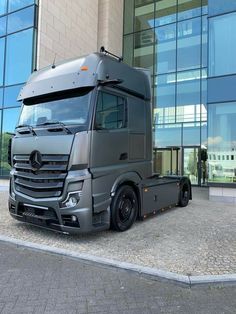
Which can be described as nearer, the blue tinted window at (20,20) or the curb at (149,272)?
the curb at (149,272)

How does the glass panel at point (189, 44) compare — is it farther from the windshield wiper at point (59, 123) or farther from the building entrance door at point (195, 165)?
the windshield wiper at point (59, 123)

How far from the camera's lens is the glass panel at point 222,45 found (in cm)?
1223

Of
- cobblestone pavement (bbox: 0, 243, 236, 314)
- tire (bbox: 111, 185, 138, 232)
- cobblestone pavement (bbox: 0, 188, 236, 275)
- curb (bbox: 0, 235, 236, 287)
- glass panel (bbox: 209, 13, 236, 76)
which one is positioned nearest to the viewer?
cobblestone pavement (bbox: 0, 243, 236, 314)

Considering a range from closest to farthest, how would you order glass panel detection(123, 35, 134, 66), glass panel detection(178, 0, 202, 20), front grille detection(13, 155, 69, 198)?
front grille detection(13, 155, 69, 198) → glass panel detection(178, 0, 202, 20) → glass panel detection(123, 35, 134, 66)

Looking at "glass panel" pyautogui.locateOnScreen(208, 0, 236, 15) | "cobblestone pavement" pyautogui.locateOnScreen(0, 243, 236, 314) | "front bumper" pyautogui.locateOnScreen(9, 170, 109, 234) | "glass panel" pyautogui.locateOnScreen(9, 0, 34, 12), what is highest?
"glass panel" pyautogui.locateOnScreen(9, 0, 34, 12)

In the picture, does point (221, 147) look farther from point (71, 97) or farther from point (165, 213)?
point (71, 97)

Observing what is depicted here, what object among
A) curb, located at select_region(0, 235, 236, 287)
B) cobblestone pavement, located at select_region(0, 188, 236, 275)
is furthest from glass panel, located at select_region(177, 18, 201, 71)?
curb, located at select_region(0, 235, 236, 287)

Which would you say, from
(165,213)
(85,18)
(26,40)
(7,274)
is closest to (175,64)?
(85,18)

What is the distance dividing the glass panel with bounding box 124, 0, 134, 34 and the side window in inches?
642

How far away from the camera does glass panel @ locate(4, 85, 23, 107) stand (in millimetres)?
15438

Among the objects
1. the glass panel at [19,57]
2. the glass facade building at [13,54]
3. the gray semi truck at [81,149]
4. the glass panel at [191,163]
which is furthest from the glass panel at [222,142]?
the glass panel at [19,57]

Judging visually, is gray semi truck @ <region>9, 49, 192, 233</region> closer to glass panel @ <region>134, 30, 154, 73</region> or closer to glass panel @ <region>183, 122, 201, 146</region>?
glass panel @ <region>183, 122, 201, 146</region>

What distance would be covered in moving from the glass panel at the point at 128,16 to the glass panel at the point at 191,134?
782cm

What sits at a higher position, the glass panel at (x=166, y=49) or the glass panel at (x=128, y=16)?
the glass panel at (x=128, y=16)
